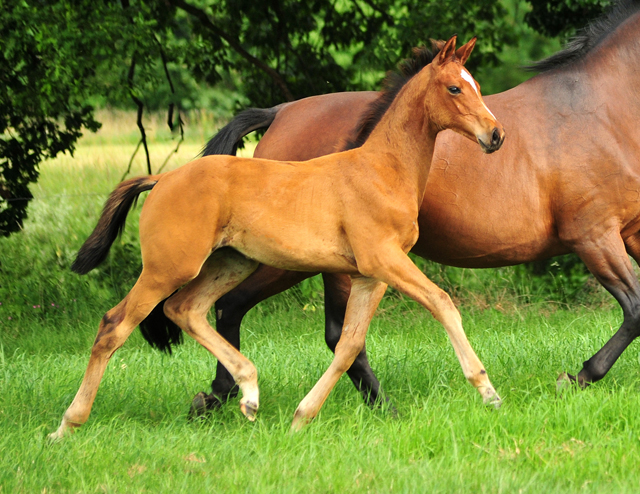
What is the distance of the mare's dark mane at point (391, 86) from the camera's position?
156 inches

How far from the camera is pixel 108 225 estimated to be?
411 cm

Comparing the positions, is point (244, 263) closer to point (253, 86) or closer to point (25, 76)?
point (25, 76)

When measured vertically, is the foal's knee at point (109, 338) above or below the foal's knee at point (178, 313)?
above

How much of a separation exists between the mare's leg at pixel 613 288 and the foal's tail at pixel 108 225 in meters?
2.48

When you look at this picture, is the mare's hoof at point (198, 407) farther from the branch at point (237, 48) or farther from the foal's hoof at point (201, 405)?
the branch at point (237, 48)

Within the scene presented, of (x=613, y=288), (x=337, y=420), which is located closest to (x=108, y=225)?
(x=337, y=420)

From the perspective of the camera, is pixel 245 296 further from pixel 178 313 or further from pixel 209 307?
pixel 178 313

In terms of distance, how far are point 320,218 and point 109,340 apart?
1184 mm

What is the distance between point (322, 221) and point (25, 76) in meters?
5.14

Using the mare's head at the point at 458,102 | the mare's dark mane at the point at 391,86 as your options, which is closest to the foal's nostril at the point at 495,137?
the mare's head at the point at 458,102

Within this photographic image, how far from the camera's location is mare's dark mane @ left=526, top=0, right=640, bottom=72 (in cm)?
479

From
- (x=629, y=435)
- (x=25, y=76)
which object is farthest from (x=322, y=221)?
(x=25, y=76)

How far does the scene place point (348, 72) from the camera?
30.5 ft

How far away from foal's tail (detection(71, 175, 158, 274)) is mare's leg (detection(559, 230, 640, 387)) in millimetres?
2476
